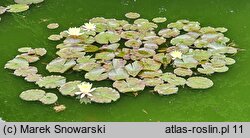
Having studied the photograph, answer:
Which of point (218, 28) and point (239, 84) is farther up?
point (218, 28)

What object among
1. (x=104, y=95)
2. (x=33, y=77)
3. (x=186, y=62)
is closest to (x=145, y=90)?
(x=104, y=95)

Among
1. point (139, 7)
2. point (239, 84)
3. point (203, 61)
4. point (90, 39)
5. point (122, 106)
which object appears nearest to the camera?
point (122, 106)

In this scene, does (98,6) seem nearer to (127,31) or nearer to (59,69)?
(127,31)

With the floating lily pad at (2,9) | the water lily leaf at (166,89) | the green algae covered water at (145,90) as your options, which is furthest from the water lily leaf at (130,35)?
the floating lily pad at (2,9)

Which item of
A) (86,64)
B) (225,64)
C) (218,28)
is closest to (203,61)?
(225,64)

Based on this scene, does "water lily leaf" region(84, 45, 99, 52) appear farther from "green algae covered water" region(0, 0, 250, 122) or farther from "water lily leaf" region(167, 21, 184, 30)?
"water lily leaf" region(167, 21, 184, 30)

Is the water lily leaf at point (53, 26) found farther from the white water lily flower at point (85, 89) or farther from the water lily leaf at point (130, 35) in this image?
the white water lily flower at point (85, 89)

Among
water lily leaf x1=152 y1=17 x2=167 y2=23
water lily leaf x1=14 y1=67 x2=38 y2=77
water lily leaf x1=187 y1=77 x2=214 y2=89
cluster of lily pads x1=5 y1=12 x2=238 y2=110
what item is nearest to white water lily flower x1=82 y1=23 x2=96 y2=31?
cluster of lily pads x1=5 y1=12 x2=238 y2=110
